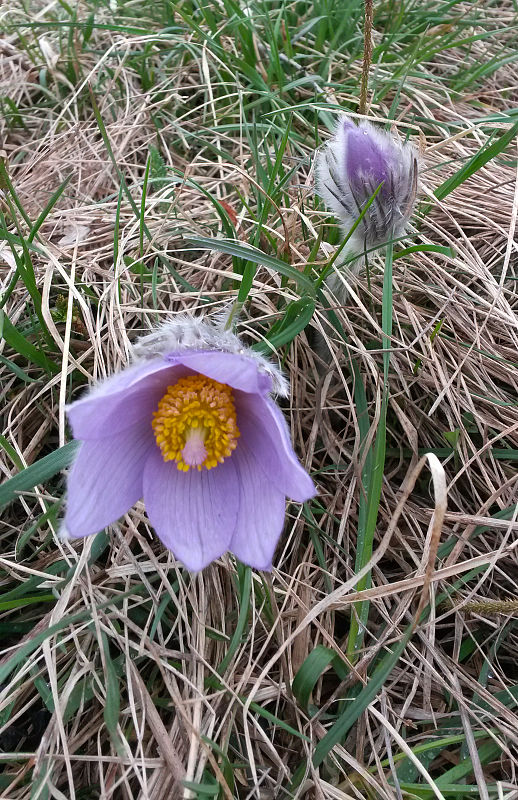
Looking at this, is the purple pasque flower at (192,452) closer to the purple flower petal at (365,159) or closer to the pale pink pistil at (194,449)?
the pale pink pistil at (194,449)

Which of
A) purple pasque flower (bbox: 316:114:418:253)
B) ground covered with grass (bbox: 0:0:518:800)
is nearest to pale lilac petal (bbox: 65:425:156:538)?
ground covered with grass (bbox: 0:0:518:800)

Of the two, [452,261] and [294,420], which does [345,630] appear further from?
[452,261]

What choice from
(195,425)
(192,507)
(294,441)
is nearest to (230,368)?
(195,425)

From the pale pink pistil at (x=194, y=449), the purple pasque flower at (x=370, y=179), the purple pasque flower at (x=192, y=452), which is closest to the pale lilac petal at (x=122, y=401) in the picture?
the purple pasque flower at (x=192, y=452)

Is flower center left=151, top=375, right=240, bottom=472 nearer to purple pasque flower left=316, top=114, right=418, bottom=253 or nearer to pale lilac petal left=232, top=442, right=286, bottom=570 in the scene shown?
pale lilac petal left=232, top=442, right=286, bottom=570

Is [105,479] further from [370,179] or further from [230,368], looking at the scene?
[370,179]
